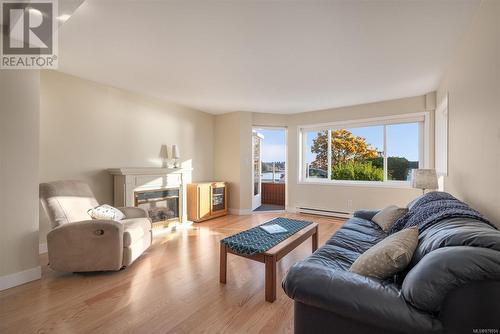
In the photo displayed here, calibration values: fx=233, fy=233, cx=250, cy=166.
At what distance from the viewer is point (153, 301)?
189 centimetres

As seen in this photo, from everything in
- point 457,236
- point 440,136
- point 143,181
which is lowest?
point 457,236

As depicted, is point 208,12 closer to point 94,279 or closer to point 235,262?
point 235,262

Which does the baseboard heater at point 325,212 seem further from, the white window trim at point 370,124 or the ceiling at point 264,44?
the ceiling at point 264,44

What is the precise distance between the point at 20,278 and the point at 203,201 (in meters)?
2.77

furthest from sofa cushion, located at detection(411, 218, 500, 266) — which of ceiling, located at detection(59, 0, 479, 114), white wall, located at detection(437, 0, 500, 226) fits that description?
ceiling, located at detection(59, 0, 479, 114)

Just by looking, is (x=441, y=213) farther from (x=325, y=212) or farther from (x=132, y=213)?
(x=325, y=212)

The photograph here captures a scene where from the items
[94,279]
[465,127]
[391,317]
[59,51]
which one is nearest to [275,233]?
[391,317]

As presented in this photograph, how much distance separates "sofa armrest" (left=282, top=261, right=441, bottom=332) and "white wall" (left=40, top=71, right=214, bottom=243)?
3276 millimetres

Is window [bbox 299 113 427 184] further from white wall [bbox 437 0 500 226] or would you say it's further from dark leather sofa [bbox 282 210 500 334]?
dark leather sofa [bbox 282 210 500 334]

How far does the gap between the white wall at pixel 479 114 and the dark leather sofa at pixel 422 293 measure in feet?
1.86

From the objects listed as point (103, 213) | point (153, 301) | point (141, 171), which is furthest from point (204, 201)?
point (153, 301)

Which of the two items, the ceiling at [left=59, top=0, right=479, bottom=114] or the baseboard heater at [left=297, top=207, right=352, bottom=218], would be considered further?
the baseboard heater at [left=297, top=207, right=352, bottom=218]

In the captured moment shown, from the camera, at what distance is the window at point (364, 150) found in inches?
167

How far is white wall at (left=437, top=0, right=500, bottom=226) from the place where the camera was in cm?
156
